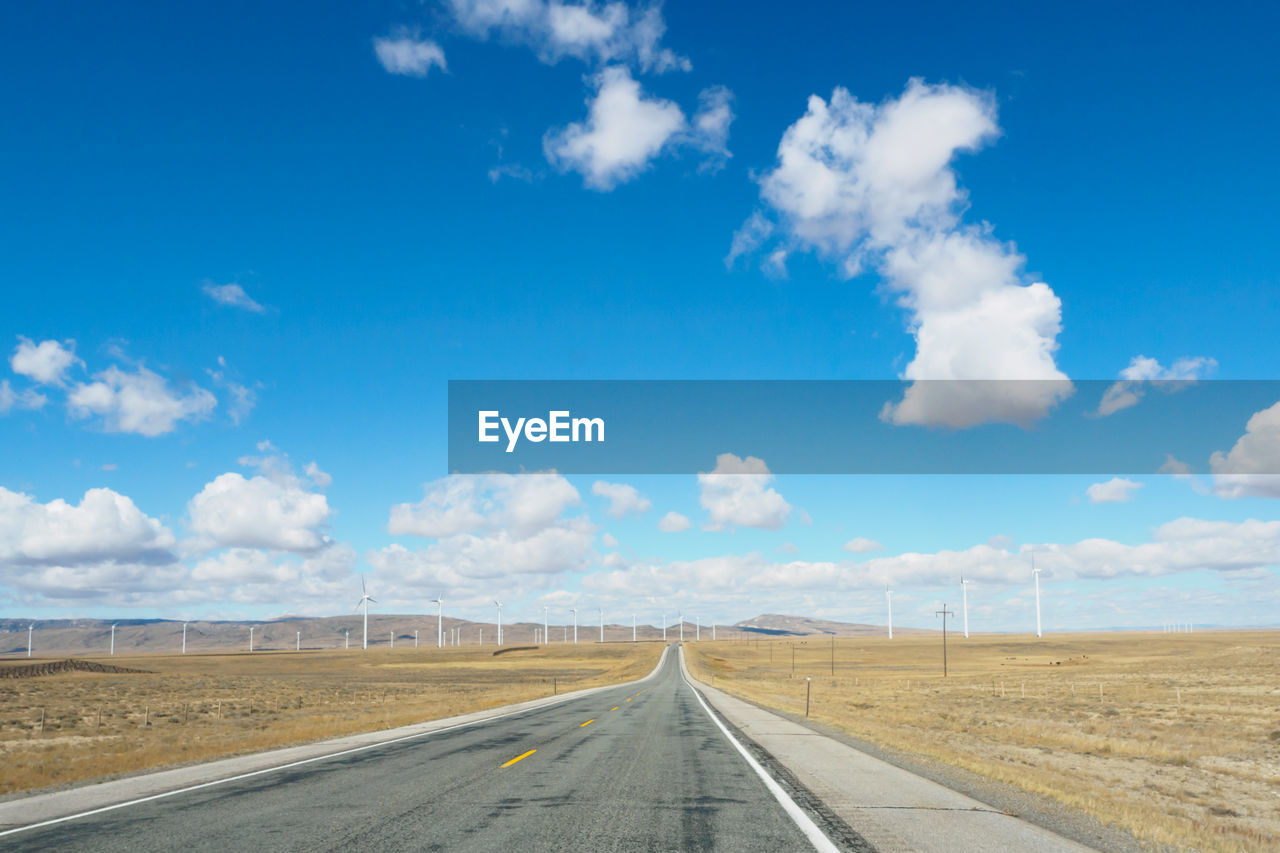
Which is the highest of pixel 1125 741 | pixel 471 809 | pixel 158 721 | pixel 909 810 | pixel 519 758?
pixel 471 809

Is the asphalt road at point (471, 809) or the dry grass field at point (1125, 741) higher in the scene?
the asphalt road at point (471, 809)

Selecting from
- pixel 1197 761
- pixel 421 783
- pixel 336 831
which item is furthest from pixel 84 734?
pixel 1197 761

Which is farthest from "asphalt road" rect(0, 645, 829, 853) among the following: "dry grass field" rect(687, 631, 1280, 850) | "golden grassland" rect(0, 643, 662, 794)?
"golden grassland" rect(0, 643, 662, 794)

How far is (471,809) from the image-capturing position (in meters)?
10.6

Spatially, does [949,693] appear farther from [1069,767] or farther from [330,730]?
[330,730]

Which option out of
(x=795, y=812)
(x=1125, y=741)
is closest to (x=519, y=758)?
(x=795, y=812)

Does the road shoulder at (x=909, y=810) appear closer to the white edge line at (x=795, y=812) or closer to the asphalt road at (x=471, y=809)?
the white edge line at (x=795, y=812)

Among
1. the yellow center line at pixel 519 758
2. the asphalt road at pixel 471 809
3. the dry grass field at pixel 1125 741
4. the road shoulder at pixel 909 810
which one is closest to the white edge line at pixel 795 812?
the asphalt road at pixel 471 809

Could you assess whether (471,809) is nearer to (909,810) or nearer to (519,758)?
(909,810)

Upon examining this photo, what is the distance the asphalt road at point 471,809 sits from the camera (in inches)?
347

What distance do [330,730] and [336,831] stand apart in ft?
60.9

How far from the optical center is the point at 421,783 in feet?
42.4

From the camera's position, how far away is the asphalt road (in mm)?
8812

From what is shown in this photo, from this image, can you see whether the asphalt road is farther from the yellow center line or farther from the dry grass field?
the dry grass field
